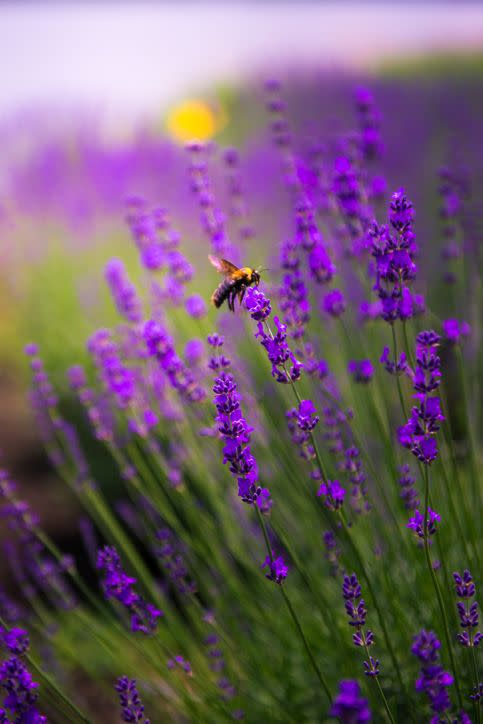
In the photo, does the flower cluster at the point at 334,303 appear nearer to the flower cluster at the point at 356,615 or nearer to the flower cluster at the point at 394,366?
the flower cluster at the point at 394,366

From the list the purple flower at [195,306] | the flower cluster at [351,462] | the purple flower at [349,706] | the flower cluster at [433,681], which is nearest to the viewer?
the purple flower at [349,706]

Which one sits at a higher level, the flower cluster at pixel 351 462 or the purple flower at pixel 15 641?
the flower cluster at pixel 351 462

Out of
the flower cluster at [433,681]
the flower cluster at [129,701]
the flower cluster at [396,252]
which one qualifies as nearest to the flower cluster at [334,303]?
the flower cluster at [396,252]

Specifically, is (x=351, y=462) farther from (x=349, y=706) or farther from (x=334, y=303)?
(x=349, y=706)

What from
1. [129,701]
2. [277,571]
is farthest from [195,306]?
[129,701]

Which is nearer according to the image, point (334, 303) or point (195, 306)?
point (334, 303)

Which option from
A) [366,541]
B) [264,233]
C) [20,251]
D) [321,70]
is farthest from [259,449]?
[321,70]

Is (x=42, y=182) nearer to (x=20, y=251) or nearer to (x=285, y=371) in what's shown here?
(x=20, y=251)
